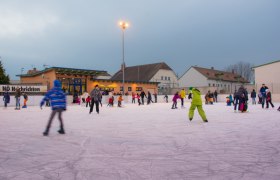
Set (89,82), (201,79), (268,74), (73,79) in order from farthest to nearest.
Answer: (201,79)
(89,82)
(268,74)
(73,79)

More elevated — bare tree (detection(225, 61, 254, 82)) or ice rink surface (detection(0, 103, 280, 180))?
bare tree (detection(225, 61, 254, 82))

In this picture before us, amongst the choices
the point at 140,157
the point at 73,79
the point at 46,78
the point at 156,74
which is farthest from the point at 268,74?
the point at 140,157

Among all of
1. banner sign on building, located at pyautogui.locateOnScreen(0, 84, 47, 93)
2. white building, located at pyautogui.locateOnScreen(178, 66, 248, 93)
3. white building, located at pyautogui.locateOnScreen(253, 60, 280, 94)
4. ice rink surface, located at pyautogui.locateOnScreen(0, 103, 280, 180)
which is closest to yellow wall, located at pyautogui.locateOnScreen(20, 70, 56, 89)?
banner sign on building, located at pyautogui.locateOnScreen(0, 84, 47, 93)

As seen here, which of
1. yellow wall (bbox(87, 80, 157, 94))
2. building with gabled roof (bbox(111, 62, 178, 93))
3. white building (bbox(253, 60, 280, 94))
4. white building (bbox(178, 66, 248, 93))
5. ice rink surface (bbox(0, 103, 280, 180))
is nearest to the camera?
ice rink surface (bbox(0, 103, 280, 180))

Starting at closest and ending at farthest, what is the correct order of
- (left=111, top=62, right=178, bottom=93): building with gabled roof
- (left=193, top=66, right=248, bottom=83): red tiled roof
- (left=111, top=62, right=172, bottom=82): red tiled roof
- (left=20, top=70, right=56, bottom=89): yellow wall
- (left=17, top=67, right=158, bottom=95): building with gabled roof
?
(left=20, top=70, right=56, bottom=89): yellow wall → (left=17, top=67, right=158, bottom=95): building with gabled roof → (left=111, top=62, right=178, bottom=93): building with gabled roof → (left=111, top=62, right=172, bottom=82): red tiled roof → (left=193, top=66, right=248, bottom=83): red tiled roof

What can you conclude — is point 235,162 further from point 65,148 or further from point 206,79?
point 206,79

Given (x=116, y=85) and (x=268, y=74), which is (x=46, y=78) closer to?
(x=116, y=85)

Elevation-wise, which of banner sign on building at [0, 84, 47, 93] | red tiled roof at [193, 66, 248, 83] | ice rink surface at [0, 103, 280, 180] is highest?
red tiled roof at [193, 66, 248, 83]

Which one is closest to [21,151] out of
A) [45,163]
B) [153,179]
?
[45,163]

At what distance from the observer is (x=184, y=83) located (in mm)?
64438

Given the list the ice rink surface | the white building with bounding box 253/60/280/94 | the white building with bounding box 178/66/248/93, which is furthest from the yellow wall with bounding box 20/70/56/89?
the white building with bounding box 178/66/248/93

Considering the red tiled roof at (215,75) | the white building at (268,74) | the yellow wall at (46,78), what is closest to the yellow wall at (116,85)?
the yellow wall at (46,78)

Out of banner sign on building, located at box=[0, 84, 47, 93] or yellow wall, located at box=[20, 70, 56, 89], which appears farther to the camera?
yellow wall, located at box=[20, 70, 56, 89]

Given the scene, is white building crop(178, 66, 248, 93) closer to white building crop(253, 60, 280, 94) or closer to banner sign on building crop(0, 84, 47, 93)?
white building crop(253, 60, 280, 94)
